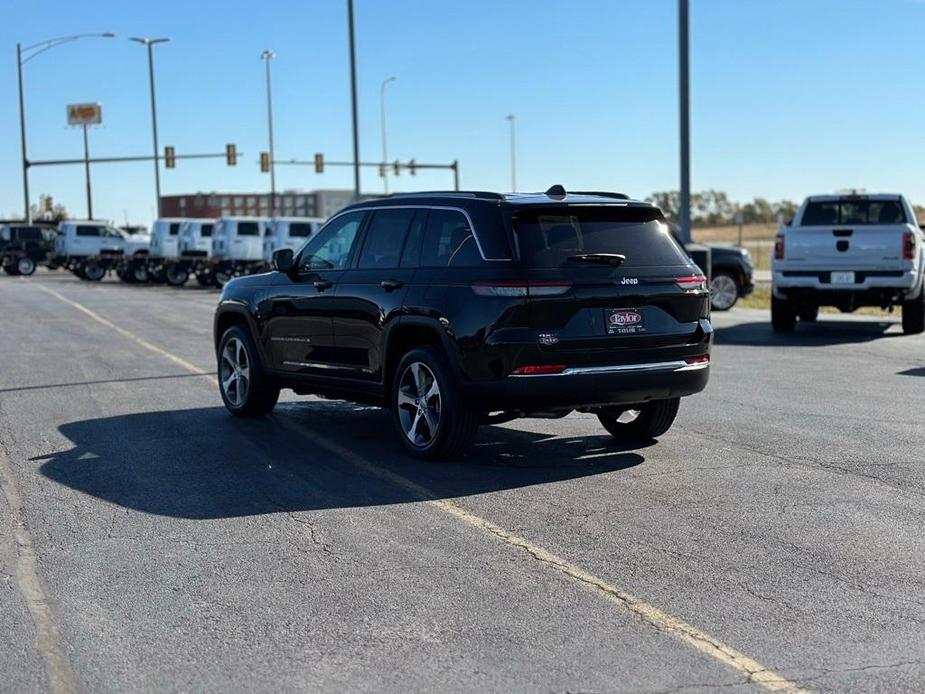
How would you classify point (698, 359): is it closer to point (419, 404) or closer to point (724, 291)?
point (419, 404)

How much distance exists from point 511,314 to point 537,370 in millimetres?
376

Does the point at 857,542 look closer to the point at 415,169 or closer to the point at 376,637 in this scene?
the point at 376,637

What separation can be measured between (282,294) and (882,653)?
20.6ft

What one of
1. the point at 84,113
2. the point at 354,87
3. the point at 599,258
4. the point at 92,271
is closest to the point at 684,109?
the point at 354,87

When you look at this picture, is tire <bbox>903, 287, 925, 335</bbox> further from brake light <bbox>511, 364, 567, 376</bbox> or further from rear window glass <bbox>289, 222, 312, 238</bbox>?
rear window glass <bbox>289, 222, 312, 238</bbox>

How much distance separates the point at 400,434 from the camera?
27.7 feet

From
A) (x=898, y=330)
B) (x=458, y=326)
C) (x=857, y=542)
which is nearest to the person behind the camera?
(x=857, y=542)

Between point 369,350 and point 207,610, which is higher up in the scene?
point 369,350

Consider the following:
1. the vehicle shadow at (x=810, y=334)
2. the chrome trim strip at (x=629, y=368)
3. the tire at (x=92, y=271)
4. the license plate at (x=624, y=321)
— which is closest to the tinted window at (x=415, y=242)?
the chrome trim strip at (x=629, y=368)

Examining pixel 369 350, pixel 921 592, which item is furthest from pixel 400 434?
pixel 921 592

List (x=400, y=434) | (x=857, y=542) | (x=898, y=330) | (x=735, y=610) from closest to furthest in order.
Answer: (x=735, y=610) → (x=857, y=542) → (x=400, y=434) → (x=898, y=330)

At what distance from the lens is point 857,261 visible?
18.2 meters

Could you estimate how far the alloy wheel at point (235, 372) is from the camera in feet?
34.2

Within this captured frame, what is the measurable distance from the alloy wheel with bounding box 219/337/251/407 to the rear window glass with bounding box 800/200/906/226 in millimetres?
11251
